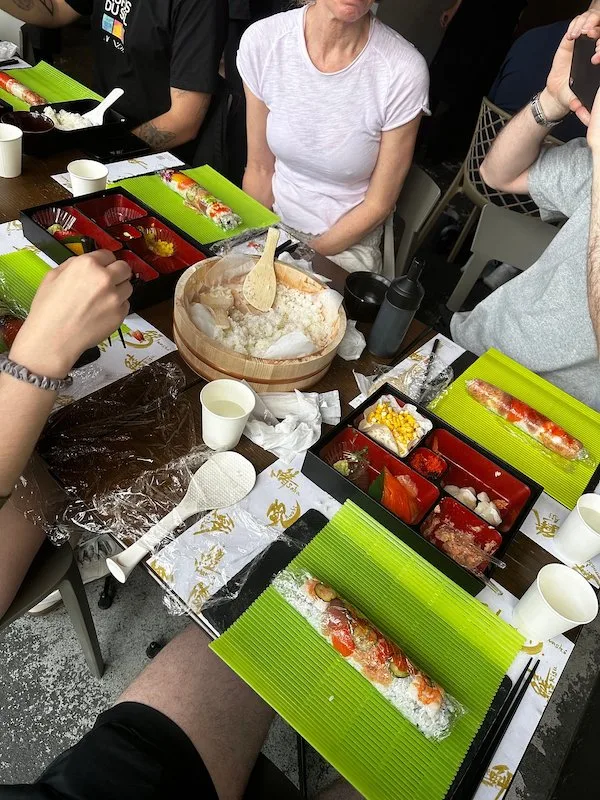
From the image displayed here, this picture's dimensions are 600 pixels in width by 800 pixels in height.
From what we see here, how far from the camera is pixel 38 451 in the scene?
1076 millimetres

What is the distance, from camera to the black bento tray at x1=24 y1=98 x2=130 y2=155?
1.82 meters

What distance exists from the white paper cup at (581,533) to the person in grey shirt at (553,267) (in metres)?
0.57

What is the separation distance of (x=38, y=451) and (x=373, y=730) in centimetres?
82

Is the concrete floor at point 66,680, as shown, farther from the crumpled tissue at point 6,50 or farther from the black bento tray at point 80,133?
the crumpled tissue at point 6,50

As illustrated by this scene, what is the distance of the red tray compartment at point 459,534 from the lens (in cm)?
108

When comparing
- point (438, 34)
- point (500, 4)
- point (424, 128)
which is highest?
point (500, 4)

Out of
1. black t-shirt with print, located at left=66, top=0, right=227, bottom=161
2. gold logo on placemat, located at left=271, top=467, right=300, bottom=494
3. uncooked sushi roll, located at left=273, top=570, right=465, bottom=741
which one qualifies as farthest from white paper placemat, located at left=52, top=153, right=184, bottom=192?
uncooked sushi roll, located at left=273, top=570, right=465, bottom=741

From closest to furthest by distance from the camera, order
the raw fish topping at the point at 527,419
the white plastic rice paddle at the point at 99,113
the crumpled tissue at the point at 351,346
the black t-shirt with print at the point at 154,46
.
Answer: the raw fish topping at the point at 527,419, the crumpled tissue at the point at 351,346, the white plastic rice paddle at the point at 99,113, the black t-shirt with print at the point at 154,46

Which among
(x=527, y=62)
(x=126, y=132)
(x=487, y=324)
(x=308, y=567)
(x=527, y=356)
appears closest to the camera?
(x=308, y=567)

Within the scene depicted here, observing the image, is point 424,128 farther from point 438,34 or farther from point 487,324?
point 487,324

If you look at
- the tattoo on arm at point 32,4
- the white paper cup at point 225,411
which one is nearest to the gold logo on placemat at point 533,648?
the white paper cup at point 225,411

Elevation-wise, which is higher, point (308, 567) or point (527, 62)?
point (527, 62)

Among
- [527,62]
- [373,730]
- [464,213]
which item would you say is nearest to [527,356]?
[373,730]

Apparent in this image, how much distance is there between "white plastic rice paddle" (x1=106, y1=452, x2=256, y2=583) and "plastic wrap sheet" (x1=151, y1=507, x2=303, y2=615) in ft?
0.08
